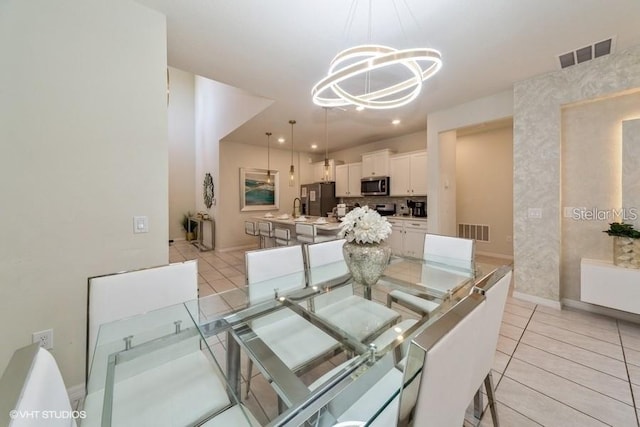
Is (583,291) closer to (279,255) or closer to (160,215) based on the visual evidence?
(279,255)

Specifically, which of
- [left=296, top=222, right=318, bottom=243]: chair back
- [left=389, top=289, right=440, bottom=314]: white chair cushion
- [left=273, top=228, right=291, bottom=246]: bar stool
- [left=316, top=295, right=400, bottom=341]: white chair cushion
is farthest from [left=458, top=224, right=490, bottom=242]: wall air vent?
[left=316, top=295, right=400, bottom=341]: white chair cushion

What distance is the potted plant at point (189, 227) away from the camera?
7441 mm

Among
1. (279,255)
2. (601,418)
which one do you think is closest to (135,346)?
(279,255)

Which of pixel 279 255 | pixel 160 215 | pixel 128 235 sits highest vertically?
pixel 160 215

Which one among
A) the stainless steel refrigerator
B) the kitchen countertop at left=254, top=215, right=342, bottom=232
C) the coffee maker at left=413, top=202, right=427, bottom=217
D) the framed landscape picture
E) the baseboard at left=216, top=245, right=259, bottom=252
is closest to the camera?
the kitchen countertop at left=254, top=215, right=342, bottom=232

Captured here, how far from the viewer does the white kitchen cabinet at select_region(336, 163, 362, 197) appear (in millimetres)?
5996

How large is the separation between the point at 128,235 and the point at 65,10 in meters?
1.54

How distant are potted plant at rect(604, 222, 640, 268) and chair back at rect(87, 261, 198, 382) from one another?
3.85 meters

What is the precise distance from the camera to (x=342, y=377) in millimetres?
921

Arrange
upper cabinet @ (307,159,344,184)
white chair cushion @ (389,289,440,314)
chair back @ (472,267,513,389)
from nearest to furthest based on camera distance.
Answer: chair back @ (472,267,513,389) < white chair cushion @ (389,289,440,314) < upper cabinet @ (307,159,344,184)

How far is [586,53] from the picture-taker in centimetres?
234

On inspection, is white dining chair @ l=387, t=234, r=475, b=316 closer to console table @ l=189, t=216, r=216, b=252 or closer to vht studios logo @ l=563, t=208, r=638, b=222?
vht studios logo @ l=563, t=208, r=638, b=222

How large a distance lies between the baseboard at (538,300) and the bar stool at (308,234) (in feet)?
8.02

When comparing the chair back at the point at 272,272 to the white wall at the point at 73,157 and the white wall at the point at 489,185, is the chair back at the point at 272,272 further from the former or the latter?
the white wall at the point at 489,185
